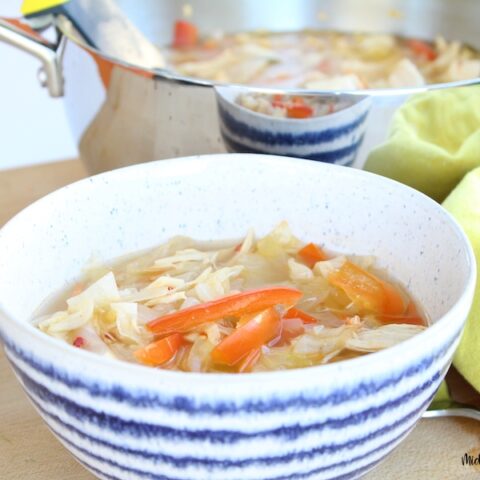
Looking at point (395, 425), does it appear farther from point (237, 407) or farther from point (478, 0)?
point (478, 0)

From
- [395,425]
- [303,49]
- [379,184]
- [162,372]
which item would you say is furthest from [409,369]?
[303,49]

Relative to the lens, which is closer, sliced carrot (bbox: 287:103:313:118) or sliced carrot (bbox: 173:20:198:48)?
sliced carrot (bbox: 287:103:313:118)

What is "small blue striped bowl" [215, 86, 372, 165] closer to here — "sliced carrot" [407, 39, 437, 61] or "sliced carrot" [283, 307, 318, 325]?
"sliced carrot" [283, 307, 318, 325]

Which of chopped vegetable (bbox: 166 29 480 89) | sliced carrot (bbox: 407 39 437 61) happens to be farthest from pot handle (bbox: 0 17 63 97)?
sliced carrot (bbox: 407 39 437 61)

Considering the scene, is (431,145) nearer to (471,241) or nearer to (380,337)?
(471,241)

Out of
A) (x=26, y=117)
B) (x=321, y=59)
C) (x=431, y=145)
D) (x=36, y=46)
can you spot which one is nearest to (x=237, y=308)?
(x=431, y=145)

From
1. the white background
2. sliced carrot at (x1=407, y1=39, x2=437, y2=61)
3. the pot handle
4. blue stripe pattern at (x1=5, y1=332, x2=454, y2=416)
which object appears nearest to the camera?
blue stripe pattern at (x1=5, y1=332, x2=454, y2=416)
